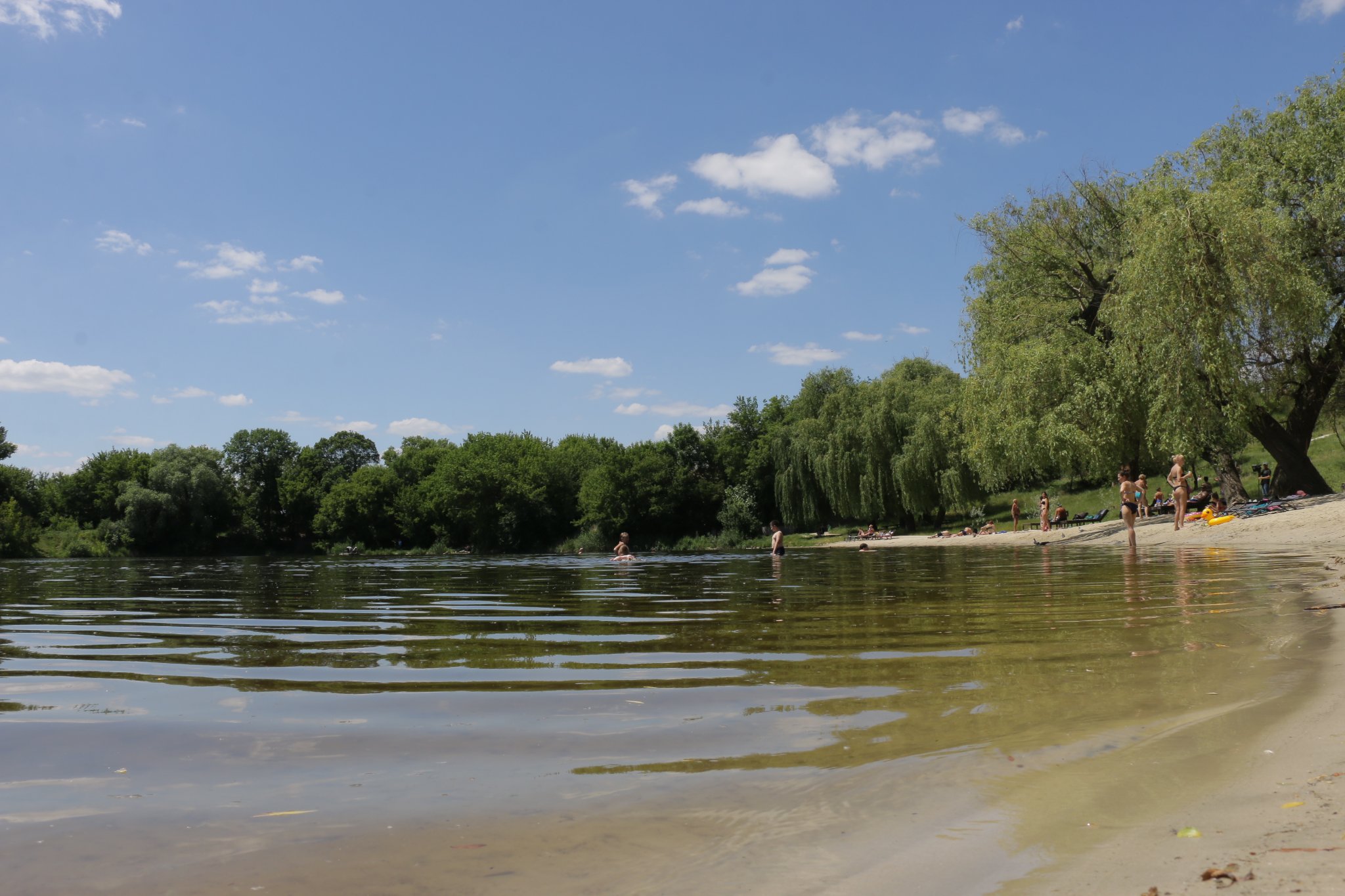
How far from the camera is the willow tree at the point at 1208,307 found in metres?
23.9

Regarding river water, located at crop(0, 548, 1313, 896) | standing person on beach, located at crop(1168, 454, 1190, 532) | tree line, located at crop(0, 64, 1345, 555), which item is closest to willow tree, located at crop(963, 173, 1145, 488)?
tree line, located at crop(0, 64, 1345, 555)

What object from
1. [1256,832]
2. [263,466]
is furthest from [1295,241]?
[263,466]

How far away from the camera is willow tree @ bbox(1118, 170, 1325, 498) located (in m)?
23.9

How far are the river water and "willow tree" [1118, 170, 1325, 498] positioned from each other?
17351 millimetres

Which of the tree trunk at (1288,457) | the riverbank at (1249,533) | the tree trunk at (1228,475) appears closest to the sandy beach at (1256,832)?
the riverbank at (1249,533)

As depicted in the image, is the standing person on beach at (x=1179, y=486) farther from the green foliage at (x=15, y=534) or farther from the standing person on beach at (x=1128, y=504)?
the green foliage at (x=15, y=534)

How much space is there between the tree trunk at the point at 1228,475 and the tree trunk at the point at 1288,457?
1.31 metres

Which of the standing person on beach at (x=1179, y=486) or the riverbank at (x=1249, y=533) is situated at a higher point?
the standing person on beach at (x=1179, y=486)

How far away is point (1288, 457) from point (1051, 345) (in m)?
7.76

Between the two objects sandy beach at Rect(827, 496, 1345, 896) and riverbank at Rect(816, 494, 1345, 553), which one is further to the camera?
riverbank at Rect(816, 494, 1345, 553)

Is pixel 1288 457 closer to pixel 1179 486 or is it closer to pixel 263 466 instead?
pixel 1179 486

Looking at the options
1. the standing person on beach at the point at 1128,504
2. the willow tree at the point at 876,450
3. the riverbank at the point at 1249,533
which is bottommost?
the riverbank at the point at 1249,533

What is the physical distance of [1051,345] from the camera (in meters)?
28.6

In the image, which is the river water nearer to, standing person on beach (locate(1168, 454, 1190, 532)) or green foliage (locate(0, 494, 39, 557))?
standing person on beach (locate(1168, 454, 1190, 532))
